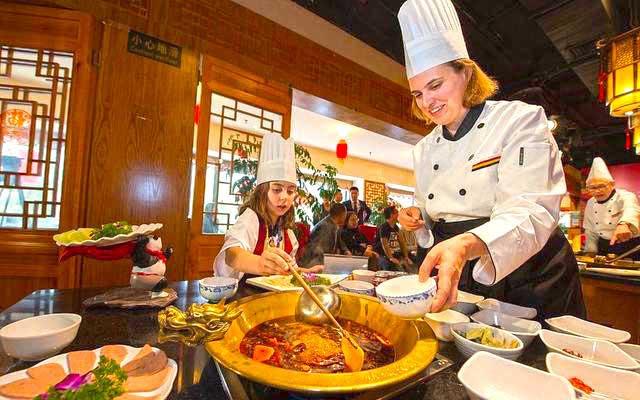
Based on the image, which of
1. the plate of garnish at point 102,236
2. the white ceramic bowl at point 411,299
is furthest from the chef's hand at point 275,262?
the white ceramic bowl at point 411,299

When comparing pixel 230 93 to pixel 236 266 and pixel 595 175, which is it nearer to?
pixel 236 266

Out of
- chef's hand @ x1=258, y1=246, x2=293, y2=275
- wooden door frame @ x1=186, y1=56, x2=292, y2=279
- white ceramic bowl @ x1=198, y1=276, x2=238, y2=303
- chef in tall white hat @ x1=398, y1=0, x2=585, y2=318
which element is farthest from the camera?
wooden door frame @ x1=186, y1=56, x2=292, y2=279

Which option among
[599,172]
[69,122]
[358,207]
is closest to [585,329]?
[69,122]

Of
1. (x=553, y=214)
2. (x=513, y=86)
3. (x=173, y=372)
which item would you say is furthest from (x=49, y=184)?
(x=513, y=86)

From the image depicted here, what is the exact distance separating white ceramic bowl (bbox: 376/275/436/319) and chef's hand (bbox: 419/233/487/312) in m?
0.02

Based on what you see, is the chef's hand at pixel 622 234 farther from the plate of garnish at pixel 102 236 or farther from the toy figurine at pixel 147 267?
the plate of garnish at pixel 102 236

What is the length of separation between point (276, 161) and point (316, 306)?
1.68 m

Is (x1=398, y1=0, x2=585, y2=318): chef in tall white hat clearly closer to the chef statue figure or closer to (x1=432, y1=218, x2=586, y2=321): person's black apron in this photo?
(x1=432, y1=218, x2=586, y2=321): person's black apron

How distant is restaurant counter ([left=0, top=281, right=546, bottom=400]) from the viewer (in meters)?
0.72

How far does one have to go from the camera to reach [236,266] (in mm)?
2016

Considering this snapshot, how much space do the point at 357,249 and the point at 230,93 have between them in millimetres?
4154

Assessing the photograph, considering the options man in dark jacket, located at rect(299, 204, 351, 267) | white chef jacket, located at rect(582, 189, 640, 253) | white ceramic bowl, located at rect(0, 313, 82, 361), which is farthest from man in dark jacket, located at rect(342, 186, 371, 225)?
white ceramic bowl, located at rect(0, 313, 82, 361)

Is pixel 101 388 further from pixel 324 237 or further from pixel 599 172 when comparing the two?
pixel 599 172

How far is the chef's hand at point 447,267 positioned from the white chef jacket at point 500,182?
132 millimetres
